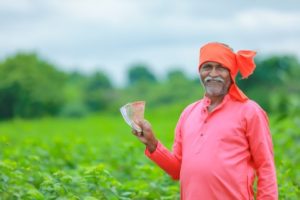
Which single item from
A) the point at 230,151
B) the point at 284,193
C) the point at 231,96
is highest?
the point at 231,96

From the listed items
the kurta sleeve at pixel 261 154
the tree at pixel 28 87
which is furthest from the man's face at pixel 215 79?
the tree at pixel 28 87

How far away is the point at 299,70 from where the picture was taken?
45.2 m

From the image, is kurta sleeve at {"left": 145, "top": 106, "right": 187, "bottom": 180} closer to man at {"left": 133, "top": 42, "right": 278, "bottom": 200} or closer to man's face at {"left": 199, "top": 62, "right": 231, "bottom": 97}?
man at {"left": 133, "top": 42, "right": 278, "bottom": 200}

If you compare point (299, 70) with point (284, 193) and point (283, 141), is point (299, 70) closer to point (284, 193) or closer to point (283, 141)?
point (283, 141)

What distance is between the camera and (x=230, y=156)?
498 centimetres

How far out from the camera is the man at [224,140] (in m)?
4.98

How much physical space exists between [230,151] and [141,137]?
61 centimetres

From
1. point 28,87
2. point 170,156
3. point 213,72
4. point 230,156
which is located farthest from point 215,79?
point 28,87

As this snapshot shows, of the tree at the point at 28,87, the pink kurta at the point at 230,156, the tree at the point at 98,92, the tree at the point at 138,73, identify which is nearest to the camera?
the pink kurta at the point at 230,156

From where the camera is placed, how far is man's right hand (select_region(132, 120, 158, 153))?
5176 mm

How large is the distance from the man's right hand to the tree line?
2487 centimetres

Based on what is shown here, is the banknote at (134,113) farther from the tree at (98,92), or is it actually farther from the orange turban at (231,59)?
the tree at (98,92)

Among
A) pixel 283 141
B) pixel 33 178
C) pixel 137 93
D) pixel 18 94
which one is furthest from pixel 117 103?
pixel 33 178

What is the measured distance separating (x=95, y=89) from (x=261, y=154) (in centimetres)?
5785
